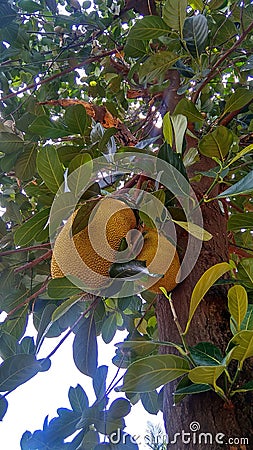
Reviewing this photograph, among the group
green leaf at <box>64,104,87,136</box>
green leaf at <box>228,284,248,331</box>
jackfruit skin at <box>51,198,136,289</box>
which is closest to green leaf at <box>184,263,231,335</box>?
green leaf at <box>228,284,248,331</box>

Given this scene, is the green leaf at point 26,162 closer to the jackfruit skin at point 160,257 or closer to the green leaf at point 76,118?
the green leaf at point 76,118

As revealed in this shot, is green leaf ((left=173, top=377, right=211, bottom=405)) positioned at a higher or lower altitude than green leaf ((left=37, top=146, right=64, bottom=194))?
lower

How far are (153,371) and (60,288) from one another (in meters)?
0.17

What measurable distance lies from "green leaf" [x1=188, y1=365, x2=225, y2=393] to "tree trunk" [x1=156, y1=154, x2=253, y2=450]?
48mm

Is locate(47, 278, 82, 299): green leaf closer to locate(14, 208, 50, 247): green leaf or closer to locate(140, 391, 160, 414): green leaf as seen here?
locate(14, 208, 50, 247): green leaf

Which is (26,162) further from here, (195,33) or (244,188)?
(244,188)

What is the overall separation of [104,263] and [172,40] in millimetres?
460

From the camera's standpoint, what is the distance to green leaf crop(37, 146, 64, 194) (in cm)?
54

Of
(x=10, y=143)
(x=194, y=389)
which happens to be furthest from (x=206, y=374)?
(x=10, y=143)

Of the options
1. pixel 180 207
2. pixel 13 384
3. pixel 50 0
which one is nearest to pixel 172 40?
pixel 180 207

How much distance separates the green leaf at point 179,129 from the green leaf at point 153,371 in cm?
27

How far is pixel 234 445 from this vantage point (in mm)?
393

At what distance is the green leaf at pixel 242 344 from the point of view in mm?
384

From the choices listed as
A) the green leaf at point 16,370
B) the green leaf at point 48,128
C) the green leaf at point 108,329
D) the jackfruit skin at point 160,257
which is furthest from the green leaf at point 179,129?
the green leaf at point 108,329
